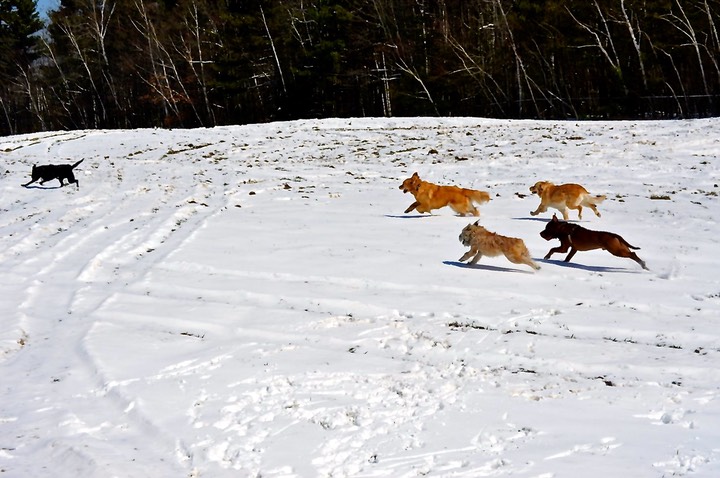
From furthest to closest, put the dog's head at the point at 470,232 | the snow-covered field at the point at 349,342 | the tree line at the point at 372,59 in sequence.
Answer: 1. the tree line at the point at 372,59
2. the dog's head at the point at 470,232
3. the snow-covered field at the point at 349,342

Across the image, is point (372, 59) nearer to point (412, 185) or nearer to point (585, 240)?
point (412, 185)

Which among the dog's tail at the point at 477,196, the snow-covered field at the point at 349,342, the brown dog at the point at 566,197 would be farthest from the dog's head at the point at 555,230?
the dog's tail at the point at 477,196

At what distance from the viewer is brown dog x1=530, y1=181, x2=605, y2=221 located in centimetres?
1196

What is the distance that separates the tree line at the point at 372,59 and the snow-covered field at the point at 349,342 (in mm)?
22971

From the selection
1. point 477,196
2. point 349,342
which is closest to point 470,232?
point 349,342

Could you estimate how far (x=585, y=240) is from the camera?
905 centimetres

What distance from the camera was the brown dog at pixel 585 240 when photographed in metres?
8.90

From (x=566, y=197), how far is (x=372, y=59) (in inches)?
1356

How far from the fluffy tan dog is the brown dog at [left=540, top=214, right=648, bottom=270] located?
24.0 inches

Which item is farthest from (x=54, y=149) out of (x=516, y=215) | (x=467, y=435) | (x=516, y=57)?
(x=467, y=435)

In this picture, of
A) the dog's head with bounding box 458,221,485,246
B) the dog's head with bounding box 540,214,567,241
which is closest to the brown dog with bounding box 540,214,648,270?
the dog's head with bounding box 540,214,567,241

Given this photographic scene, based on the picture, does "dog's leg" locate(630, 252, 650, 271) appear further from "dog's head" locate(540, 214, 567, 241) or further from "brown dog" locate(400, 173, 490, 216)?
"brown dog" locate(400, 173, 490, 216)

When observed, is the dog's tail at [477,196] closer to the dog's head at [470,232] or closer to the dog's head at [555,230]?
the dog's head at [555,230]

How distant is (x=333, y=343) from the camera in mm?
6656
